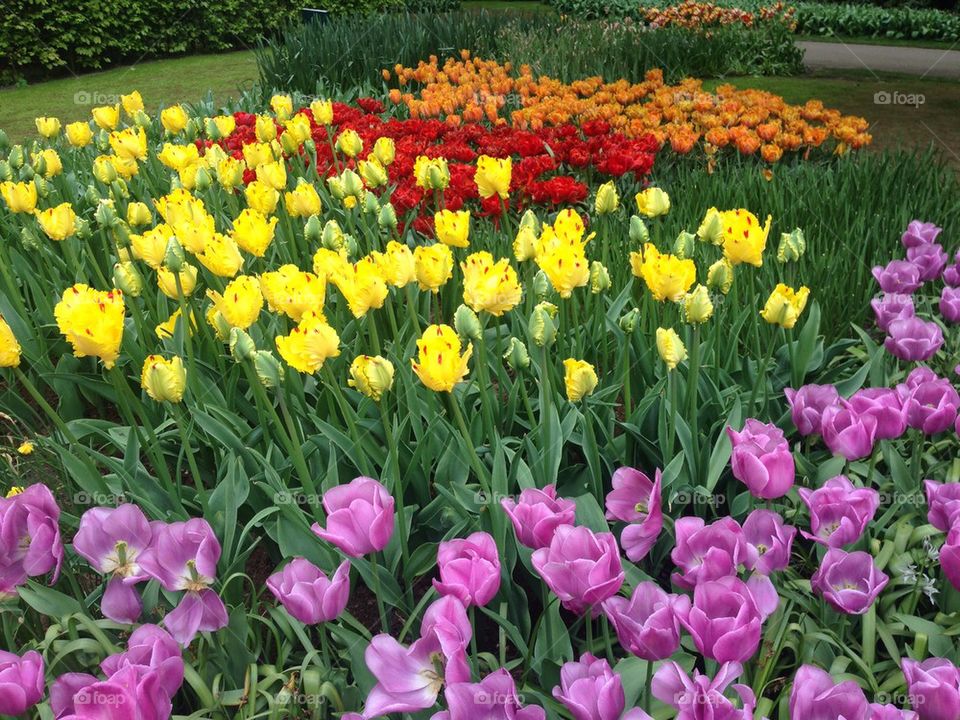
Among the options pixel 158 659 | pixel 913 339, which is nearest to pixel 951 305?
pixel 913 339

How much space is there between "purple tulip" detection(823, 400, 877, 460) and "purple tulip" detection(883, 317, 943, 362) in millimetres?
460

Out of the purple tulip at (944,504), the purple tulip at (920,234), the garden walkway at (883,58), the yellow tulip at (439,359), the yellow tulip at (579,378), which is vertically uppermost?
the yellow tulip at (439,359)

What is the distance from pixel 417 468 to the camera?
1997 mm

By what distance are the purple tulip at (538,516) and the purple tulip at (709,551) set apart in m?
0.19

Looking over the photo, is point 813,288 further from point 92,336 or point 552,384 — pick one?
point 92,336

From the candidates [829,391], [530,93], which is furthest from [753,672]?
[530,93]

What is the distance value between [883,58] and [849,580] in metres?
13.6

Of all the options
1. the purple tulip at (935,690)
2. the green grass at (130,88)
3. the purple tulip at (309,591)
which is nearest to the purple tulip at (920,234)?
the purple tulip at (935,690)

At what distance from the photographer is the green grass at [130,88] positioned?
10023 mm

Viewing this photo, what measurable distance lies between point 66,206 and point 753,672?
2.39 meters

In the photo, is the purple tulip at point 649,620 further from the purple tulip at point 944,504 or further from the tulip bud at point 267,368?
the tulip bud at point 267,368

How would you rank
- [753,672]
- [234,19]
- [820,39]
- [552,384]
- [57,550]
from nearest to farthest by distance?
[57,550] < [753,672] < [552,384] < [234,19] < [820,39]

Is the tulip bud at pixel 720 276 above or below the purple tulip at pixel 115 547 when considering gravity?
above

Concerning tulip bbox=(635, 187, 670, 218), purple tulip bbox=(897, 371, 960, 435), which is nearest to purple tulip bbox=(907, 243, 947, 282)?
tulip bbox=(635, 187, 670, 218)
